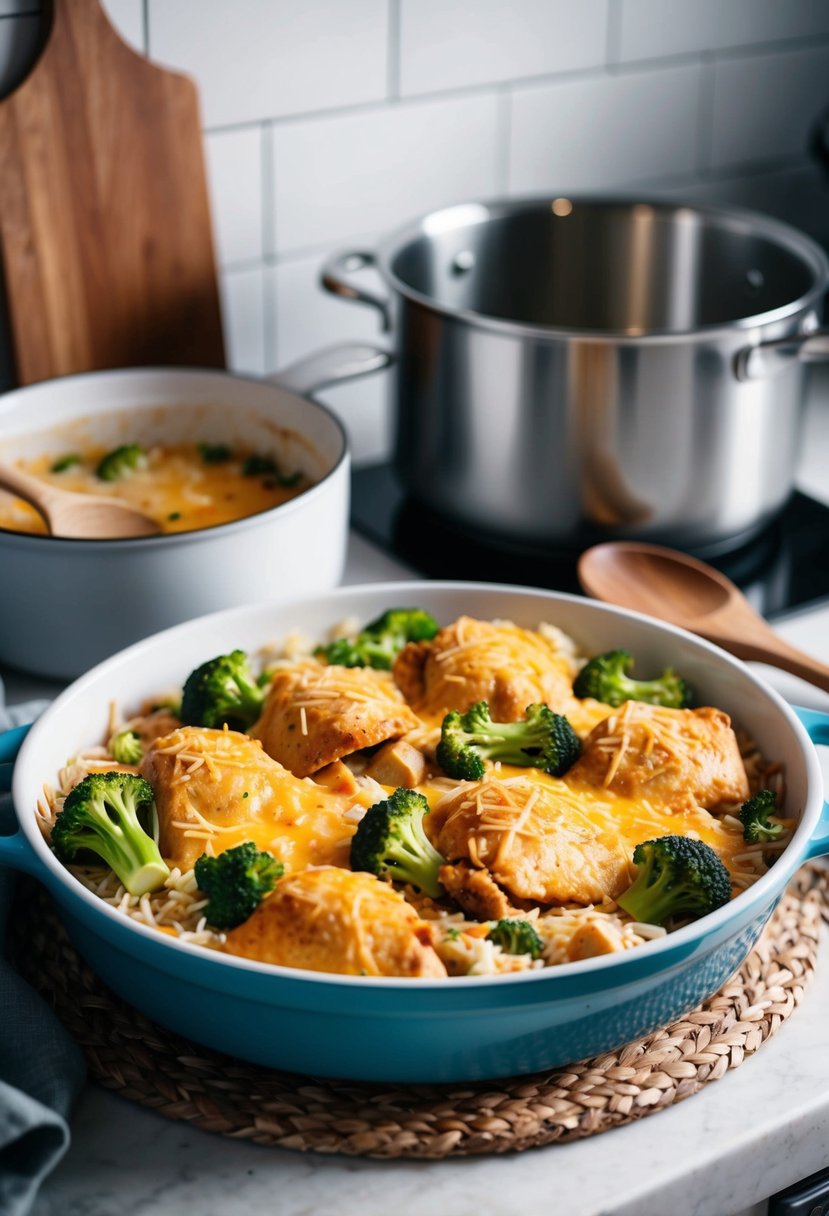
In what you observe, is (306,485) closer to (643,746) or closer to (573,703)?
(573,703)

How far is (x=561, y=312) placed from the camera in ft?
7.38

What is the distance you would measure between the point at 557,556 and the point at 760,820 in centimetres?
66

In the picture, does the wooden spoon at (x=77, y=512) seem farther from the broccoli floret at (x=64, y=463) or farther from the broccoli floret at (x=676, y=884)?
the broccoli floret at (x=676, y=884)

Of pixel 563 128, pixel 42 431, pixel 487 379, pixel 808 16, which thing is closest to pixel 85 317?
pixel 42 431

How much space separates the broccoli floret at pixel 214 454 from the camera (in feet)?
6.18

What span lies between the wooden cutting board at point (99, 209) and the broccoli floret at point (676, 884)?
1158 millimetres

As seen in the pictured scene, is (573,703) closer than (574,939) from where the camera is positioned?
No

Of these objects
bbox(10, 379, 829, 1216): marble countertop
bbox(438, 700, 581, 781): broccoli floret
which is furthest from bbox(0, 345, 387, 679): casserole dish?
bbox(10, 379, 829, 1216): marble countertop

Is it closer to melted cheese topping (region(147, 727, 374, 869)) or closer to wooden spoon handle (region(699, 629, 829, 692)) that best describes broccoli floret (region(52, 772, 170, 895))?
melted cheese topping (region(147, 727, 374, 869))

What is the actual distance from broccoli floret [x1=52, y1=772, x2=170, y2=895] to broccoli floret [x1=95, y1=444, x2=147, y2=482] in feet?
2.19

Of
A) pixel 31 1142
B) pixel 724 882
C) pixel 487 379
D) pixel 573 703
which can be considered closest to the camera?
pixel 31 1142

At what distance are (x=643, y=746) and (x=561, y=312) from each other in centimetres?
110

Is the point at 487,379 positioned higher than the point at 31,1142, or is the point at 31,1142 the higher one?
the point at 487,379

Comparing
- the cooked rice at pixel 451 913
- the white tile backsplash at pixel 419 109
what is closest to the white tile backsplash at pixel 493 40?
the white tile backsplash at pixel 419 109
